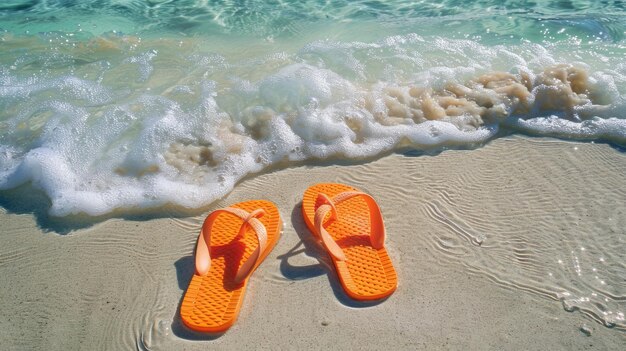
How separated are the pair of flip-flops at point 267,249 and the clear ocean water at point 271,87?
1.10 ft

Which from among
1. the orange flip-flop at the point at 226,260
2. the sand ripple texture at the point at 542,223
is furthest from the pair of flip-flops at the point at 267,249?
the sand ripple texture at the point at 542,223

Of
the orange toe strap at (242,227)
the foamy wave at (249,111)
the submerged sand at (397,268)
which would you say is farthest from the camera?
the foamy wave at (249,111)

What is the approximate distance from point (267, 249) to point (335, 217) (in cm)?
41

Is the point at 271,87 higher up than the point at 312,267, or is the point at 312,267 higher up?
the point at 271,87

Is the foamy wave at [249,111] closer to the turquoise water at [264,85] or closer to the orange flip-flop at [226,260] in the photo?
the turquoise water at [264,85]

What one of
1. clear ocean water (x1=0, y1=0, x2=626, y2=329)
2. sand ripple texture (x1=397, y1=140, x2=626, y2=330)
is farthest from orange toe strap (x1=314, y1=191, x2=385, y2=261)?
clear ocean water (x1=0, y1=0, x2=626, y2=329)

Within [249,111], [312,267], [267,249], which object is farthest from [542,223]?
[249,111]

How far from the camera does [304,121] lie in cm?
321

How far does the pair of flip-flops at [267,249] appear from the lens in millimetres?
2117

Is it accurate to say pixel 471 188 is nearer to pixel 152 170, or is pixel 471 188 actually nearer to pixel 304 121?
pixel 304 121

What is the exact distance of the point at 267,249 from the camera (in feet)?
7.76

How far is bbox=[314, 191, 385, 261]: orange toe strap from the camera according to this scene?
7.62ft

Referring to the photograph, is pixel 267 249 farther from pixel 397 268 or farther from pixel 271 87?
pixel 271 87

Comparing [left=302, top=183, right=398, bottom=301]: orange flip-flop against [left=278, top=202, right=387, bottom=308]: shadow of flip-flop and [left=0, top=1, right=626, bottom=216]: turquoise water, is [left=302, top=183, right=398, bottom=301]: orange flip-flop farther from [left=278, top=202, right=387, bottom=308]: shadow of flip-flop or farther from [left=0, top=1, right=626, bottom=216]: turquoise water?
[left=0, top=1, right=626, bottom=216]: turquoise water
